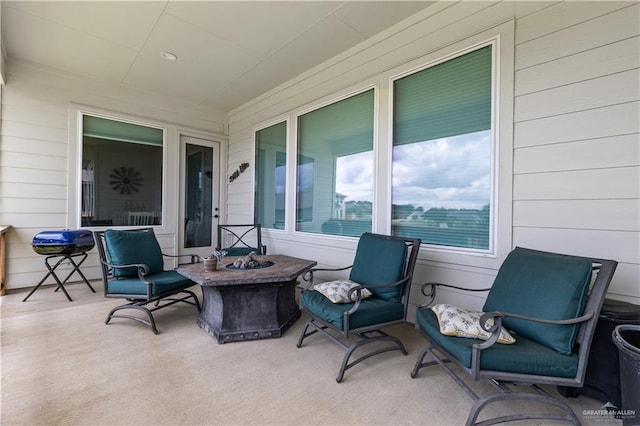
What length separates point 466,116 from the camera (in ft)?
8.51

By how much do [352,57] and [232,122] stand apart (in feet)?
9.42

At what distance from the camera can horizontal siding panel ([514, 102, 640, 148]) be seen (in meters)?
1.85

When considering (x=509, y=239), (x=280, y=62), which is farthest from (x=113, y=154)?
(x=509, y=239)

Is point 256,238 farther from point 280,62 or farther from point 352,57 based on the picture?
point 352,57

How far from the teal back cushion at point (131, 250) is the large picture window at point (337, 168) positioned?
183 centimetres

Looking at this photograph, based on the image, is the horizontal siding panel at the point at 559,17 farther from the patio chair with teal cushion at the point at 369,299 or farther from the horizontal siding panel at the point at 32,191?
the horizontal siding panel at the point at 32,191

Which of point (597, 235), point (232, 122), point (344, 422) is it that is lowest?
point (344, 422)

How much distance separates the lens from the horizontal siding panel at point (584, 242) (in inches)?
72.5

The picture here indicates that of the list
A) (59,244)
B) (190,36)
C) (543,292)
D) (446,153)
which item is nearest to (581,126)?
(446,153)

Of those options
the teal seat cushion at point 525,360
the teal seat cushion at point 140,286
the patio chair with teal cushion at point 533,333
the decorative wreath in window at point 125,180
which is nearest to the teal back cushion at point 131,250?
the teal seat cushion at point 140,286

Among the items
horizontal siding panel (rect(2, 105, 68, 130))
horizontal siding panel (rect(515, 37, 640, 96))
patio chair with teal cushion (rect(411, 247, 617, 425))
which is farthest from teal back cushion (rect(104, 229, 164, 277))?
horizontal siding panel (rect(515, 37, 640, 96))

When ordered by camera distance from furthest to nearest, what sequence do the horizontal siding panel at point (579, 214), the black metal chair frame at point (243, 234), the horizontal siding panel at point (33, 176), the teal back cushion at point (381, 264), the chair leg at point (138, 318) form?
the black metal chair frame at point (243, 234) < the horizontal siding panel at point (33, 176) < the chair leg at point (138, 318) < the teal back cushion at point (381, 264) < the horizontal siding panel at point (579, 214)

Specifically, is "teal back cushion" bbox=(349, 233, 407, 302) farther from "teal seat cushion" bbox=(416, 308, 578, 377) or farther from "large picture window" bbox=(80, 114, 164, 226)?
"large picture window" bbox=(80, 114, 164, 226)

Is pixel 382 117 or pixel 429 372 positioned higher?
pixel 382 117
